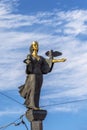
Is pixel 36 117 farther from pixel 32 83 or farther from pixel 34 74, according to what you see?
pixel 34 74

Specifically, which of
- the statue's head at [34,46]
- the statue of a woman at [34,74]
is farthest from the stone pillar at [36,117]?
the statue's head at [34,46]

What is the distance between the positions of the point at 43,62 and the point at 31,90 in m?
0.90

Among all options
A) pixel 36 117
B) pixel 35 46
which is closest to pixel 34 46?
pixel 35 46

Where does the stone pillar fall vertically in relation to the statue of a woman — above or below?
below

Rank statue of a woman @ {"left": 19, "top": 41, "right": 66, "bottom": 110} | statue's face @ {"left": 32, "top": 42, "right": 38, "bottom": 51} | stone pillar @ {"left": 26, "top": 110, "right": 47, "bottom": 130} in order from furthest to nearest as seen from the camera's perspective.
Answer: statue's face @ {"left": 32, "top": 42, "right": 38, "bottom": 51} < statue of a woman @ {"left": 19, "top": 41, "right": 66, "bottom": 110} < stone pillar @ {"left": 26, "top": 110, "right": 47, "bottom": 130}

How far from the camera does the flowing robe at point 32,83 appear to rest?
1902 centimetres

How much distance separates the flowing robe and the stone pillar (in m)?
0.21

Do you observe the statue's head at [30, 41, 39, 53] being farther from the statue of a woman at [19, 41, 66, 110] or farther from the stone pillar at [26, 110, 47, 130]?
the stone pillar at [26, 110, 47, 130]

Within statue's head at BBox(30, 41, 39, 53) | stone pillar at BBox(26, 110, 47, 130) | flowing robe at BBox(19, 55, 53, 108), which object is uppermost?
statue's head at BBox(30, 41, 39, 53)

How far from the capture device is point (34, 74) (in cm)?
1917

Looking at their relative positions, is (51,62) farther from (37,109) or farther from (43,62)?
(37,109)

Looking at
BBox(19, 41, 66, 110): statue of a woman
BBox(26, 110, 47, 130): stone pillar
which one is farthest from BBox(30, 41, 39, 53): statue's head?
BBox(26, 110, 47, 130): stone pillar

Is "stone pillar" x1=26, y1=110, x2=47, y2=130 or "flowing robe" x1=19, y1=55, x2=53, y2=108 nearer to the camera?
"stone pillar" x1=26, y1=110, x2=47, y2=130

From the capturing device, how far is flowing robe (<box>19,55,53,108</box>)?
19016 millimetres
